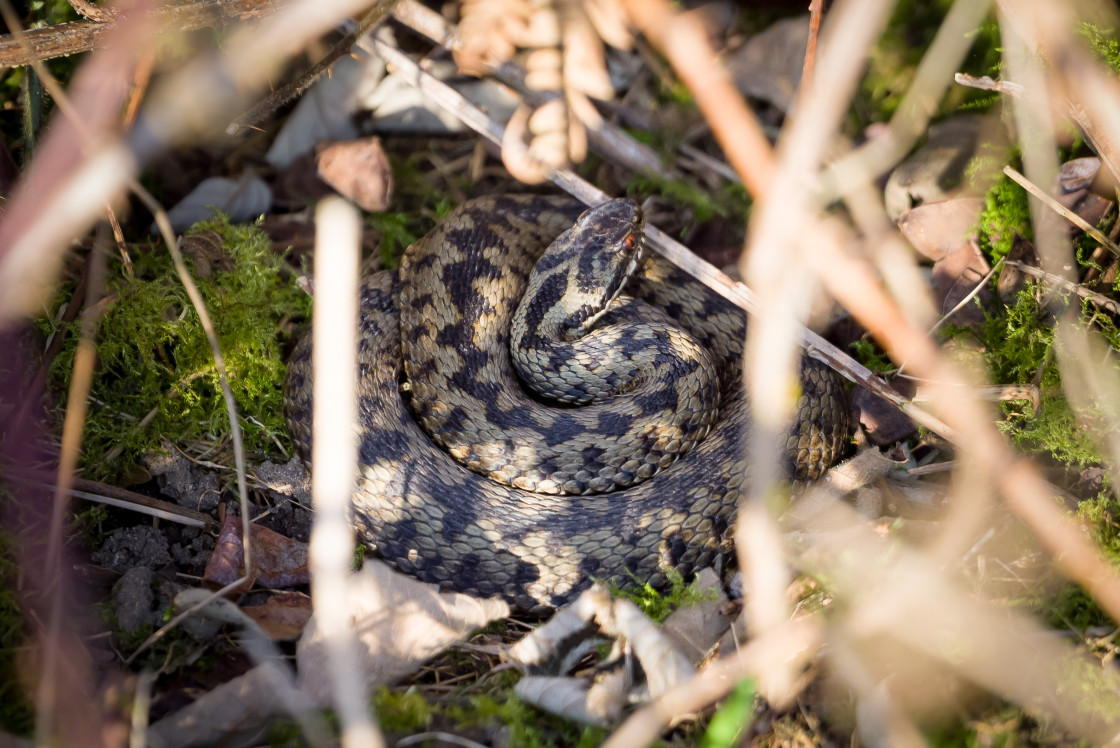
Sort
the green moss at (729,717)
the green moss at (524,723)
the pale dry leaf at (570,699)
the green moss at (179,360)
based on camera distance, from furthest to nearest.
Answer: the green moss at (179,360), the pale dry leaf at (570,699), the green moss at (524,723), the green moss at (729,717)

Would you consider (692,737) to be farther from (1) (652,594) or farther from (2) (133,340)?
(2) (133,340)

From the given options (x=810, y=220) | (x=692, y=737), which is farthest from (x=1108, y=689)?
(x=810, y=220)

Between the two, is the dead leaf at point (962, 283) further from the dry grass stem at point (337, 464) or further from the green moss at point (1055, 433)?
the dry grass stem at point (337, 464)

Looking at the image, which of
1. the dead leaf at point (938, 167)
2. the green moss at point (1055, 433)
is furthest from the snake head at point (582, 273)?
the green moss at point (1055, 433)

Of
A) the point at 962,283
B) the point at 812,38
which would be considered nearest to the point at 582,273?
the point at 812,38

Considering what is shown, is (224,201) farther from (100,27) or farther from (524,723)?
(524,723)
